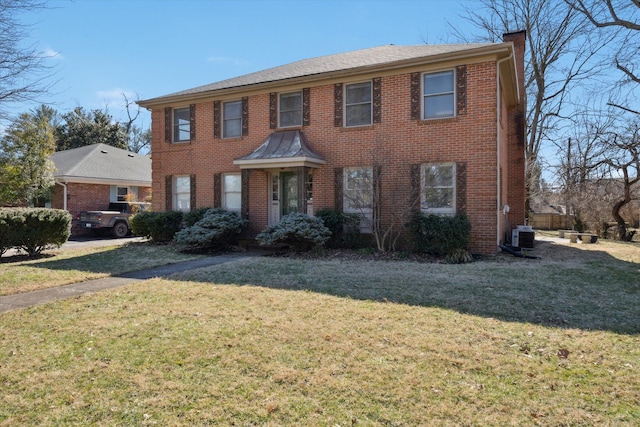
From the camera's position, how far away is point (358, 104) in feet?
40.3

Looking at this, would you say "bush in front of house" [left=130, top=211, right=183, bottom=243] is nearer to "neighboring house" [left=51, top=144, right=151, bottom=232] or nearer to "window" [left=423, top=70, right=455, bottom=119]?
"neighboring house" [left=51, top=144, right=151, bottom=232]

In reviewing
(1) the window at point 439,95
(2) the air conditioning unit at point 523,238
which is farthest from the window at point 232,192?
(2) the air conditioning unit at point 523,238

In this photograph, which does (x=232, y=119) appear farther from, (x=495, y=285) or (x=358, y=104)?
(x=495, y=285)

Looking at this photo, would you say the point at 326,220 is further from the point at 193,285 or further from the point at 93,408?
the point at 93,408

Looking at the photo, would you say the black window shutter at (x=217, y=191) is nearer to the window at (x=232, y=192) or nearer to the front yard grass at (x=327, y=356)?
the window at (x=232, y=192)

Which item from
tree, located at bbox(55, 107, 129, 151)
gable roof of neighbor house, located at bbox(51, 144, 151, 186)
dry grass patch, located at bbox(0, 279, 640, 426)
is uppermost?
tree, located at bbox(55, 107, 129, 151)

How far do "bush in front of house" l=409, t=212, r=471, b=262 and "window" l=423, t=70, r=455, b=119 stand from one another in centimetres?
297

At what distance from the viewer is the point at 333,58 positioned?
14.6 metres

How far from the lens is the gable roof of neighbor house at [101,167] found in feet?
66.6

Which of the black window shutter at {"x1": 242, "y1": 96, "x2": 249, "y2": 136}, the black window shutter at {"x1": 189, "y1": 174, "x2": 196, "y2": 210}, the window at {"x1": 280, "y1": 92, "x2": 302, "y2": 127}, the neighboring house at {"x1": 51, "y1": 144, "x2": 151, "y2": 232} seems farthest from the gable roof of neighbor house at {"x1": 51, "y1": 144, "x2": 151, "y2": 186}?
the window at {"x1": 280, "y1": 92, "x2": 302, "y2": 127}

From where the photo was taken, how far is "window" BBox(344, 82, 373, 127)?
1219 cm

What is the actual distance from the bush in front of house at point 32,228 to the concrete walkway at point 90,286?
4196 mm

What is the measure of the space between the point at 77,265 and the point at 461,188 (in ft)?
31.9

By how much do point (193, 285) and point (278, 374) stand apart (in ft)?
13.2
